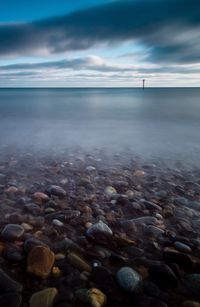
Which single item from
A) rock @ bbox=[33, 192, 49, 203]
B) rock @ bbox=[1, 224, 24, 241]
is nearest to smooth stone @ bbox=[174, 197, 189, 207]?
rock @ bbox=[33, 192, 49, 203]

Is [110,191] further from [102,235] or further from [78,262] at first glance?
[78,262]

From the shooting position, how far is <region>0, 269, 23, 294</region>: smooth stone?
2092 mm

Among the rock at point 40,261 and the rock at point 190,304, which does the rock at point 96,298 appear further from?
the rock at point 190,304

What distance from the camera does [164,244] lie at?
287cm

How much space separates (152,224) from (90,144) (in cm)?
537

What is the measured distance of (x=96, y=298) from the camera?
6.79ft

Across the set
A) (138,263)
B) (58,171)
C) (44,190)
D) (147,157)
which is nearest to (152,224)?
(138,263)

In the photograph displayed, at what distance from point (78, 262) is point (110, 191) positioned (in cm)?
192

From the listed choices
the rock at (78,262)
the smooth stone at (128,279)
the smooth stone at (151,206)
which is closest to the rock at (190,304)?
the smooth stone at (128,279)

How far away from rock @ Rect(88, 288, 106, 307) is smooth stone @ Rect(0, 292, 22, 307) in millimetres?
596

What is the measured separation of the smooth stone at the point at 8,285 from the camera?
209 centimetres

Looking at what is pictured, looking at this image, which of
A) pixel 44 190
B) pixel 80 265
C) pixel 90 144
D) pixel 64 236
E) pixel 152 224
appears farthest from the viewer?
pixel 90 144

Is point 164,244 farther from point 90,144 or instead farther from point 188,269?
point 90,144

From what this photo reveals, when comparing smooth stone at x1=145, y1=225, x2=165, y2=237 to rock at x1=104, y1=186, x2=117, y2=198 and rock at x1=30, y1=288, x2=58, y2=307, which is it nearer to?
rock at x1=104, y1=186, x2=117, y2=198
